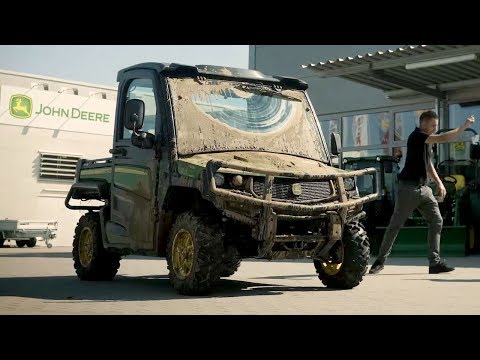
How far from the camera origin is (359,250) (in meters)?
7.89

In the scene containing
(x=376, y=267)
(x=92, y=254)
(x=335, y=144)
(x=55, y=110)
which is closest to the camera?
(x=335, y=144)

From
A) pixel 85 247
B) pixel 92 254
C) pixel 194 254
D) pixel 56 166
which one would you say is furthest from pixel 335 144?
pixel 56 166

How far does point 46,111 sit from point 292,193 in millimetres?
23844

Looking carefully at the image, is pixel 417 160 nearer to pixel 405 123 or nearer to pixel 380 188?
pixel 380 188

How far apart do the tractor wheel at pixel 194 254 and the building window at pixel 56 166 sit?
874 inches

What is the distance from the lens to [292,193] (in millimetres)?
7285

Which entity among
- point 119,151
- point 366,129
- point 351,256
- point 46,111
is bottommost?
point 351,256

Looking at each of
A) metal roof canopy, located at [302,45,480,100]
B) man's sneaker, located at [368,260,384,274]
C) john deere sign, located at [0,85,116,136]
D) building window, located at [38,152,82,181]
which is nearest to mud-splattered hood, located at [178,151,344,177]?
man's sneaker, located at [368,260,384,274]

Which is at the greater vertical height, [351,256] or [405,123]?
[405,123]

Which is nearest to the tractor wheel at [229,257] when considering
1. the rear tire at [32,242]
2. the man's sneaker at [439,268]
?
the man's sneaker at [439,268]

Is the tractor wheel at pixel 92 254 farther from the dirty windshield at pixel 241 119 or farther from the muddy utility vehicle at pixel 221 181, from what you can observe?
the dirty windshield at pixel 241 119

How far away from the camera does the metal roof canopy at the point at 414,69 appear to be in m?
15.9
